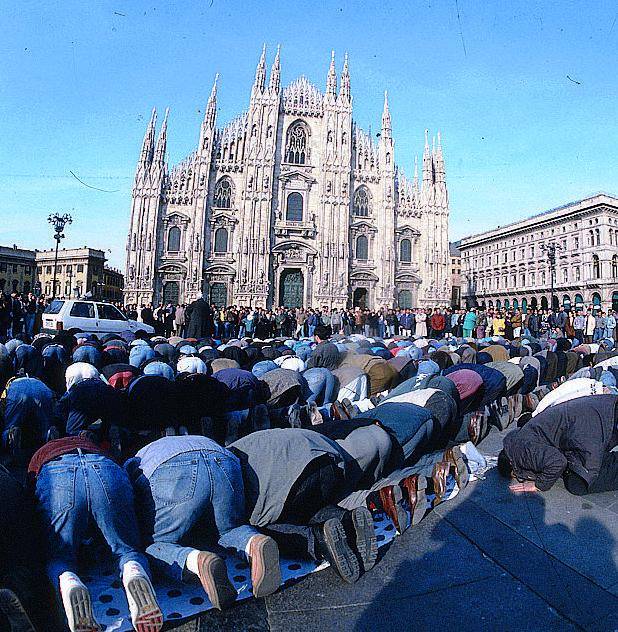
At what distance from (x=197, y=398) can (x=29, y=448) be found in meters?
2.07

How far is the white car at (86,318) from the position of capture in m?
16.0

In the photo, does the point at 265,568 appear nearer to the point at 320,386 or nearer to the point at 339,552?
the point at 339,552

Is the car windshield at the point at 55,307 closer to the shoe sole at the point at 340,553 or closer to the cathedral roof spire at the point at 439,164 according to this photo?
the shoe sole at the point at 340,553

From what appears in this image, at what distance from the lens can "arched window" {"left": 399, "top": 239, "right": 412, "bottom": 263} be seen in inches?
1644

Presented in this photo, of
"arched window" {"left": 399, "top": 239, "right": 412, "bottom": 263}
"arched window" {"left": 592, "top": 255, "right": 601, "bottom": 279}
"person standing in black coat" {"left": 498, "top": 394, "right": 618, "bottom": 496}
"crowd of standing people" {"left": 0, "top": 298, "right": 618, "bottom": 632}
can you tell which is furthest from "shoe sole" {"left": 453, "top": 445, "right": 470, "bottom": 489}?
"arched window" {"left": 592, "top": 255, "right": 601, "bottom": 279}

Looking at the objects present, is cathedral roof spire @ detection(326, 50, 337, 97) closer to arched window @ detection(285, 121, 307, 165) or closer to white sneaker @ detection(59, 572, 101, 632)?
arched window @ detection(285, 121, 307, 165)

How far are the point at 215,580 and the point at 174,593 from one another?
59 centimetres

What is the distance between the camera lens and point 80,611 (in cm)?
255

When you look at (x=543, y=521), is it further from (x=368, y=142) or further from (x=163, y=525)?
(x=368, y=142)

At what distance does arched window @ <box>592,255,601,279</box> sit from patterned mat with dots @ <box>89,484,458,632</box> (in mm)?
54814

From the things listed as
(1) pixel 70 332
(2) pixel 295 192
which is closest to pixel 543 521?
(1) pixel 70 332

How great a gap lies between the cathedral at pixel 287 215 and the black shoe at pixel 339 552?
34.4 metres

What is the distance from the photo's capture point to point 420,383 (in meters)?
6.52

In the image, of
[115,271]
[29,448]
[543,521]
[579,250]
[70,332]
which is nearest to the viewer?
[543,521]
